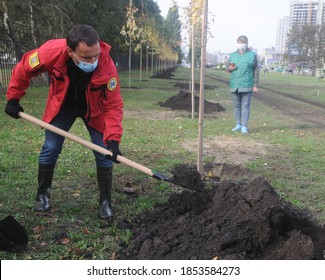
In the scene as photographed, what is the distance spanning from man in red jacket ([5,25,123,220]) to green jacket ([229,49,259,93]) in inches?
188

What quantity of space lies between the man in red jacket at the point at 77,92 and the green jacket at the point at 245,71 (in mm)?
4770

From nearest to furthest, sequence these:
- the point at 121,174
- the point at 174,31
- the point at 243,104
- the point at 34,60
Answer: the point at 34,60 < the point at 121,174 < the point at 243,104 < the point at 174,31

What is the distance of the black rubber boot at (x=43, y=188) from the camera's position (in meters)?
3.80

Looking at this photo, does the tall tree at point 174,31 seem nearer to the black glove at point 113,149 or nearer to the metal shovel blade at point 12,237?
the black glove at point 113,149

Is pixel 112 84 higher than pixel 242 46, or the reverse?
pixel 242 46

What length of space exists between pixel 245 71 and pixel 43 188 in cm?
523

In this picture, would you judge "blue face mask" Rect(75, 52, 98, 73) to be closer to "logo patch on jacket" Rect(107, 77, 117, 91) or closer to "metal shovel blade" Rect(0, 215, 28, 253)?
"logo patch on jacket" Rect(107, 77, 117, 91)

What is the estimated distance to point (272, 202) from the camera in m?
3.08

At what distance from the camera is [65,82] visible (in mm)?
3432

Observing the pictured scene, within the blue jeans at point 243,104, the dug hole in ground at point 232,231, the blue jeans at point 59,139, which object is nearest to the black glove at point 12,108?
the blue jeans at point 59,139

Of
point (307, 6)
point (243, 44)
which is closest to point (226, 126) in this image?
point (243, 44)

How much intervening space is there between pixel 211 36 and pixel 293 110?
155 inches

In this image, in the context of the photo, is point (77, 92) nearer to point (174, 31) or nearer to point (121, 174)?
point (121, 174)

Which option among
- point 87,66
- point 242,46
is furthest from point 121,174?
point 242,46
